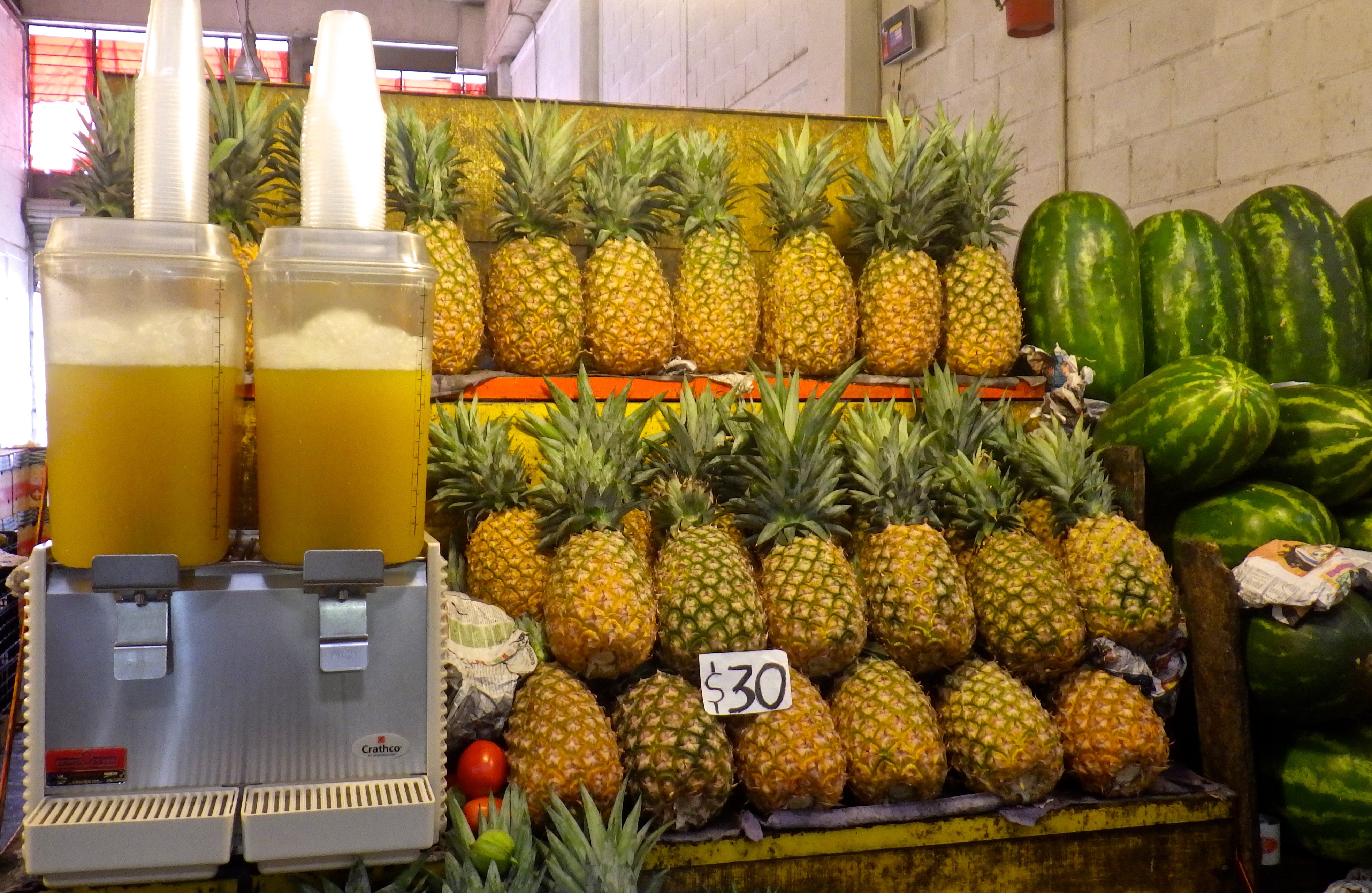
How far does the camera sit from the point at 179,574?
1.45 meters

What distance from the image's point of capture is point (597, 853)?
1657 mm

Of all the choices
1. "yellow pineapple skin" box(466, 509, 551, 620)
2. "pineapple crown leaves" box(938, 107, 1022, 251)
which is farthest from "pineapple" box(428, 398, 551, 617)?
"pineapple crown leaves" box(938, 107, 1022, 251)

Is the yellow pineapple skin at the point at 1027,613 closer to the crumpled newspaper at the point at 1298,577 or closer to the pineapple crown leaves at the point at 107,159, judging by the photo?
the crumpled newspaper at the point at 1298,577

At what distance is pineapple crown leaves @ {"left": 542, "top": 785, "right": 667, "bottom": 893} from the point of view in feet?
5.30

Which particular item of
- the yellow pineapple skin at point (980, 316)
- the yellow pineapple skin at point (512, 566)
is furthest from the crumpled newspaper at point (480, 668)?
the yellow pineapple skin at point (980, 316)

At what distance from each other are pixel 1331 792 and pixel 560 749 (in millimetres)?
1859

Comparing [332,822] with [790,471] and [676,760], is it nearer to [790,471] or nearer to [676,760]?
[676,760]

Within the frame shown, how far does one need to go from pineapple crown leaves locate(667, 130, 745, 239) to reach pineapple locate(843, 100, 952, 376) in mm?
393

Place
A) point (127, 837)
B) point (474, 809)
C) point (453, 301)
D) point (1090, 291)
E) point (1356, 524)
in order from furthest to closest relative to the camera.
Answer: point (1090, 291) → point (1356, 524) → point (453, 301) → point (474, 809) → point (127, 837)

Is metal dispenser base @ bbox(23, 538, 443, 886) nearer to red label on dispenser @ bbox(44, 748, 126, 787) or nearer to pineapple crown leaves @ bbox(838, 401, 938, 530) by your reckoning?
red label on dispenser @ bbox(44, 748, 126, 787)

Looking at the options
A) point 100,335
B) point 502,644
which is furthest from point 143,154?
point 502,644

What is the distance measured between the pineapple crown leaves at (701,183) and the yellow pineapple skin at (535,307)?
0.40m

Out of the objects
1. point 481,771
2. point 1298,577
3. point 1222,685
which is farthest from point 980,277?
point 481,771

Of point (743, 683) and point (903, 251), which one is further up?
point (903, 251)
